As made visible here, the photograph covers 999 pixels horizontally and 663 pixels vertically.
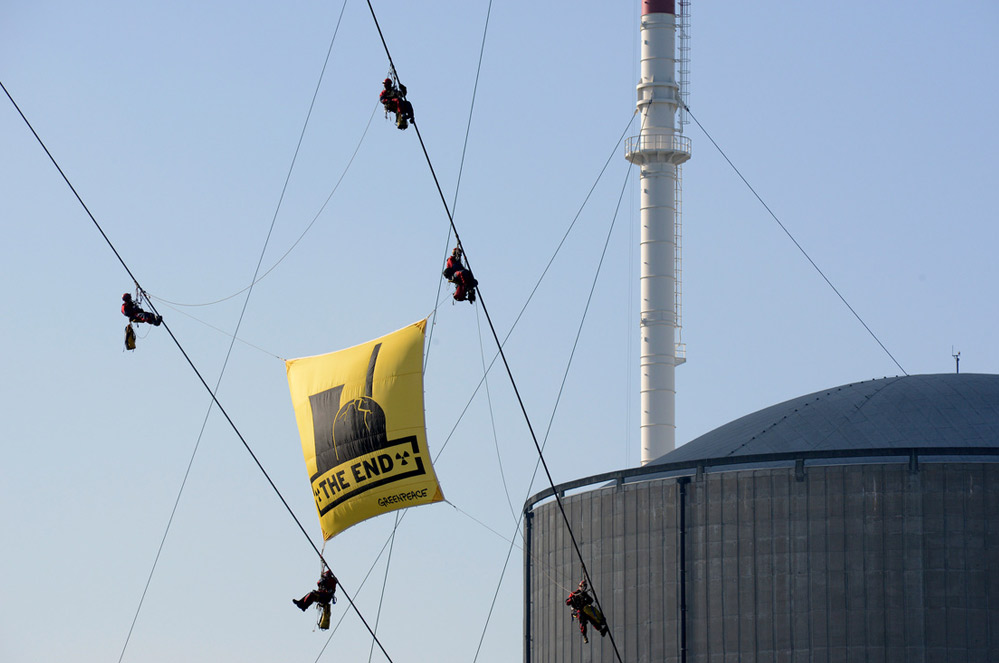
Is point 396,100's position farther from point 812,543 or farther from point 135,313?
point 812,543

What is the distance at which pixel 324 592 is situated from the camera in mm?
41031

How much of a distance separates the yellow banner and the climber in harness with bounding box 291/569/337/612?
3.43 metres

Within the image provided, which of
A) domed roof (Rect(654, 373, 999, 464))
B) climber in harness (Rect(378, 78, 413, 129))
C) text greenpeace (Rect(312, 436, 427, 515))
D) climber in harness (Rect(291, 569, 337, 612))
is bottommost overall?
climber in harness (Rect(291, 569, 337, 612))

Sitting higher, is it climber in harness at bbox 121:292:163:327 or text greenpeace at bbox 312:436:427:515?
climber in harness at bbox 121:292:163:327

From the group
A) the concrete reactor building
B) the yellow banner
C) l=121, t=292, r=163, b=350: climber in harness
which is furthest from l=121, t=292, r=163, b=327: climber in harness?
the concrete reactor building

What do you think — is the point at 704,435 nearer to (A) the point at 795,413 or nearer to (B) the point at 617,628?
(A) the point at 795,413

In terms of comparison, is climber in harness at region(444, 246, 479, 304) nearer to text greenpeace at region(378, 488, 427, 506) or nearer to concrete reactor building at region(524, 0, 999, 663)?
text greenpeace at region(378, 488, 427, 506)

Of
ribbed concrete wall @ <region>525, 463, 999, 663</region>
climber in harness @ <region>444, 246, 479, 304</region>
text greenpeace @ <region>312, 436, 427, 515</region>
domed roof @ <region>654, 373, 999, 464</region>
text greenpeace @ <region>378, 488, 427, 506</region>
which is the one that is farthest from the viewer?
domed roof @ <region>654, 373, 999, 464</region>

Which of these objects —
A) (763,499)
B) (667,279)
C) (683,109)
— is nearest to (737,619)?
(763,499)

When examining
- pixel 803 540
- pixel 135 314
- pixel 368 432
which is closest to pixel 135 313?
pixel 135 314

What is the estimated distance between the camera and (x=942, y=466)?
146ft

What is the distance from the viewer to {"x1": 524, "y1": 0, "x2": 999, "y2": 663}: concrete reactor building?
1731 inches

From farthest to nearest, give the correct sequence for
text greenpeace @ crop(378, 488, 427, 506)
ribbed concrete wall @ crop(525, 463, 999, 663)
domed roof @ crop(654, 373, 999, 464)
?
domed roof @ crop(654, 373, 999, 464) → ribbed concrete wall @ crop(525, 463, 999, 663) → text greenpeace @ crop(378, 488, 427, 506)

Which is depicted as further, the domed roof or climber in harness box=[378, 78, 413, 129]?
the domed roof
